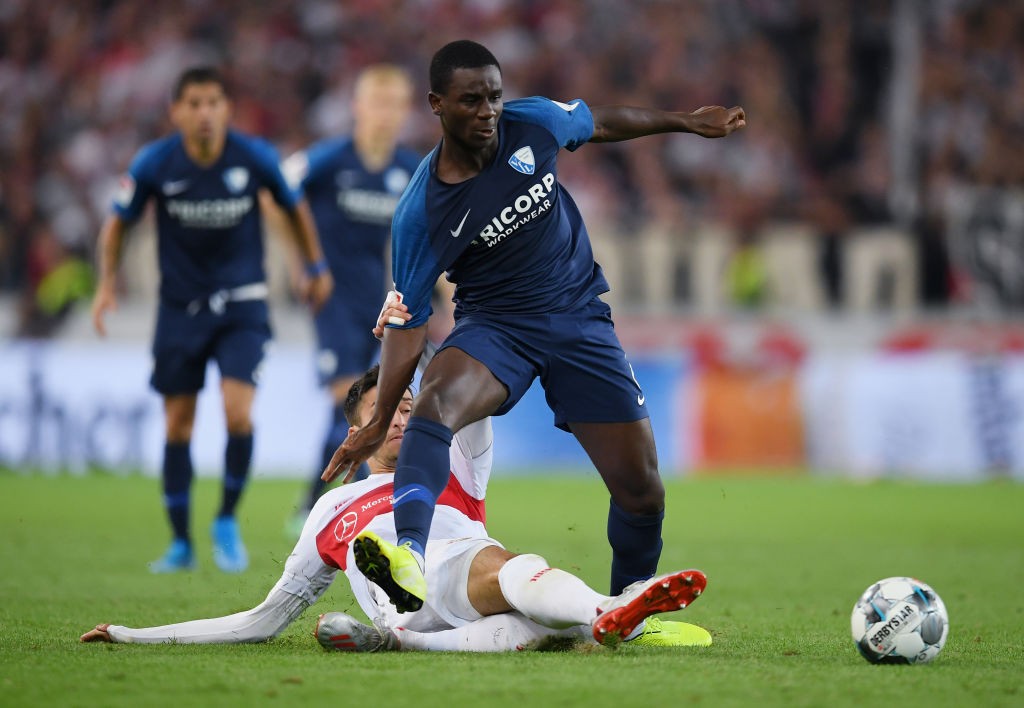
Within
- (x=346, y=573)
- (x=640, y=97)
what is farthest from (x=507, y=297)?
(x=640, y=97)

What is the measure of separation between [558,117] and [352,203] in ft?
16.1

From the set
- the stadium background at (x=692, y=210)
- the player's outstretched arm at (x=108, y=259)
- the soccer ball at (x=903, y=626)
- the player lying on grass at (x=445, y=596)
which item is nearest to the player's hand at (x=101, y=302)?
the player's outstretched arm at (x=108, y=259)

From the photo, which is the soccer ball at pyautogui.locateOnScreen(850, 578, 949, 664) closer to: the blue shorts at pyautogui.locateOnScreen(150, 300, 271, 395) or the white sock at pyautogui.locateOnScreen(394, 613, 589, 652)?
the white sock at pyautogui.locateOnScreen(394, 613, 589, 652)

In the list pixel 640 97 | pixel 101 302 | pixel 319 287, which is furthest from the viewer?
pixel 640 97

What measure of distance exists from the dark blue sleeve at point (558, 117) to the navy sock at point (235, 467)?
3746 mm

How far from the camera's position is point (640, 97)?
1777 cm

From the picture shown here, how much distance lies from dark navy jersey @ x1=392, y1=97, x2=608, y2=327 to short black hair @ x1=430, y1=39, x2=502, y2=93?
0.31m

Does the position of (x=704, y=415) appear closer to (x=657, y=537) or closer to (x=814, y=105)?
(x=814, y=105)

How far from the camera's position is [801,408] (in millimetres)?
14898

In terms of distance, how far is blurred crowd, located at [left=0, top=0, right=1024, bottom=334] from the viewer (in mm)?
16469

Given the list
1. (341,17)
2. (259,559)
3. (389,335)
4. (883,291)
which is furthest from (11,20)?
(389,335)

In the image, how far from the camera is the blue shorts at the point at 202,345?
27.3 feet

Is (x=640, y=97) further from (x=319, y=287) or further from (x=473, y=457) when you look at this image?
(x=473, y=457)

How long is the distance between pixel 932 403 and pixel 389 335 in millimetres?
10492
